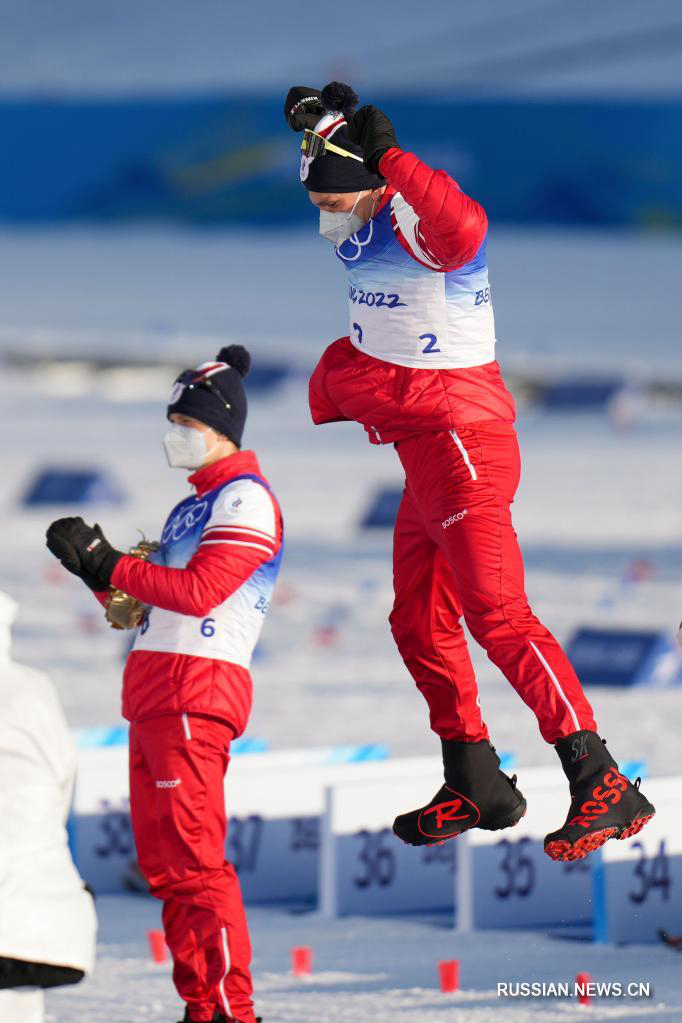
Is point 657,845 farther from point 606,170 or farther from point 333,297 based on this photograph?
point 606,170

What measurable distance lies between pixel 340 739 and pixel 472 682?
20.7 feet

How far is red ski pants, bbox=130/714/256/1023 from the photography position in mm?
5824

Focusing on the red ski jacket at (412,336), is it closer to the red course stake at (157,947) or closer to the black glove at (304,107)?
the black glove at (304,107)

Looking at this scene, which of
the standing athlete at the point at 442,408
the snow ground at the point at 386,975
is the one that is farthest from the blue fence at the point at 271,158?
the standing athlete at the point at 442,408

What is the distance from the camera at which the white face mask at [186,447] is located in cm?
606

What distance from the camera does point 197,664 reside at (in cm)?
590

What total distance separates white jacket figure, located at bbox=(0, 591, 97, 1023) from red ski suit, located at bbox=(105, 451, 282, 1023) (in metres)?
1.38

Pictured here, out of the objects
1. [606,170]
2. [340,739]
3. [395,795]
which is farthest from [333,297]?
[395,795]

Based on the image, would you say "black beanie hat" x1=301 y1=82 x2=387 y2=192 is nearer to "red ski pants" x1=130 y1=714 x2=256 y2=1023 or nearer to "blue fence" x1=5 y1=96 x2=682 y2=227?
"red ski pants" x1=130 y1=714 x2=256 y2=1023

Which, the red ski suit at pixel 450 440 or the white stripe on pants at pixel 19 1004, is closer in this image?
the white stripe on pants at pixel 19 1004

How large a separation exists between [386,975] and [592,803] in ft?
9.43

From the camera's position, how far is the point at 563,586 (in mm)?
16375

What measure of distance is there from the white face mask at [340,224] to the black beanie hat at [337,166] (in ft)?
0.24

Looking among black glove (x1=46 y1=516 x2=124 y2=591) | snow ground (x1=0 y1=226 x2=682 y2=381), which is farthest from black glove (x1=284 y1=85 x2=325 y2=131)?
snow ground (x1=0 y1=226 x2=682 y2=381)
